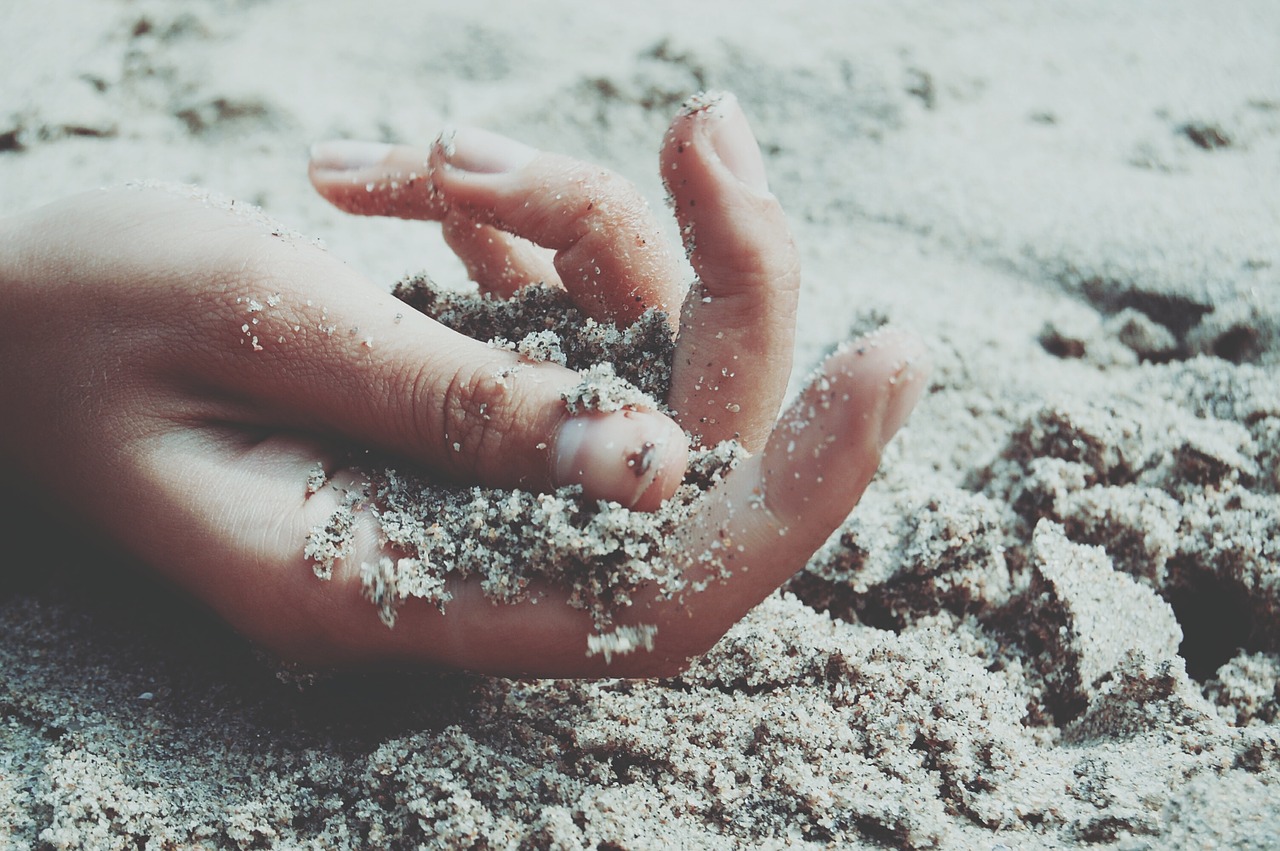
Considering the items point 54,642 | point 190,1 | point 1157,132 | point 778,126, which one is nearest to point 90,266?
point 54,642

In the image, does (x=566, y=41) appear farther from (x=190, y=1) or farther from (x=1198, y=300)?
(x=1198, y=300)

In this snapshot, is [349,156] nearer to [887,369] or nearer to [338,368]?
[338,368]

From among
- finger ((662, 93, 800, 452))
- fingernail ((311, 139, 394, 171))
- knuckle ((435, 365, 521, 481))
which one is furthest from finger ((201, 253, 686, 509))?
fingernail ((311, 139, 394, 171))

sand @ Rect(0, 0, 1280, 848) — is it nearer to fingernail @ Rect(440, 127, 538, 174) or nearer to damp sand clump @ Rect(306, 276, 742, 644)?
damp sand clump @ Rect(306, 276, 742, 644)

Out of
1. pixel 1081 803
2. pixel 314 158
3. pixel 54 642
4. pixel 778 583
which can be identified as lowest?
pixel 54 642

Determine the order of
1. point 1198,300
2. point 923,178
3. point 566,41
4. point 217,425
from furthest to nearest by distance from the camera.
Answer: point 566,41, point 923,178, point 1198,300, point 217,425

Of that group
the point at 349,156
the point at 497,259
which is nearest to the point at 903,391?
the point at 497,259
